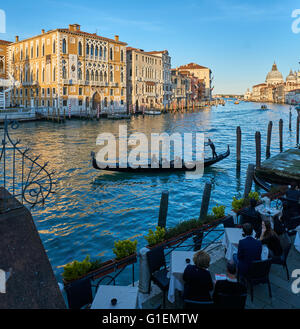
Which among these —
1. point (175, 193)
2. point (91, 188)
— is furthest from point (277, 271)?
point (91, 188)

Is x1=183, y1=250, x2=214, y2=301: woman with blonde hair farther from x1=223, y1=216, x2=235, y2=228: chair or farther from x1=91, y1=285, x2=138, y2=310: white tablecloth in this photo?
x1=223, y1=216, x2=235, y2=228: chair

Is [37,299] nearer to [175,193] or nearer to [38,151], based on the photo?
[175,193]

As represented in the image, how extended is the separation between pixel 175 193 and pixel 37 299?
33.9 ft

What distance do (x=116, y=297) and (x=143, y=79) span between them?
60938 mm

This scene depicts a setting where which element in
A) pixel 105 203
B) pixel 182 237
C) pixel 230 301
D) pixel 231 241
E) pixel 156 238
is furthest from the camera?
pixel 105 203

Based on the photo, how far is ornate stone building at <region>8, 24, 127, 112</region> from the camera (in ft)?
144

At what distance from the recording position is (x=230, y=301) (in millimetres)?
3562

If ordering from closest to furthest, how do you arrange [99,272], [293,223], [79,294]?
[79,294], [99,272], [293,223]

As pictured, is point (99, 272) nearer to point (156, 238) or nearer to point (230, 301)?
point (156, 238)

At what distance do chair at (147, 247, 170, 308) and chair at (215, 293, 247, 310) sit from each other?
0.86 metres

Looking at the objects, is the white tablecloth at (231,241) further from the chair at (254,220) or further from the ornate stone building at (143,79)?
the ornate stone building at (143,79)

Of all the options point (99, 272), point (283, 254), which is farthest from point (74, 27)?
point (283, 254)

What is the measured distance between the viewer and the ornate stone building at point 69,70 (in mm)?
43781

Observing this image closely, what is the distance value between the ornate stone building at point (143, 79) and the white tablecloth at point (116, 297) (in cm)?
5371
